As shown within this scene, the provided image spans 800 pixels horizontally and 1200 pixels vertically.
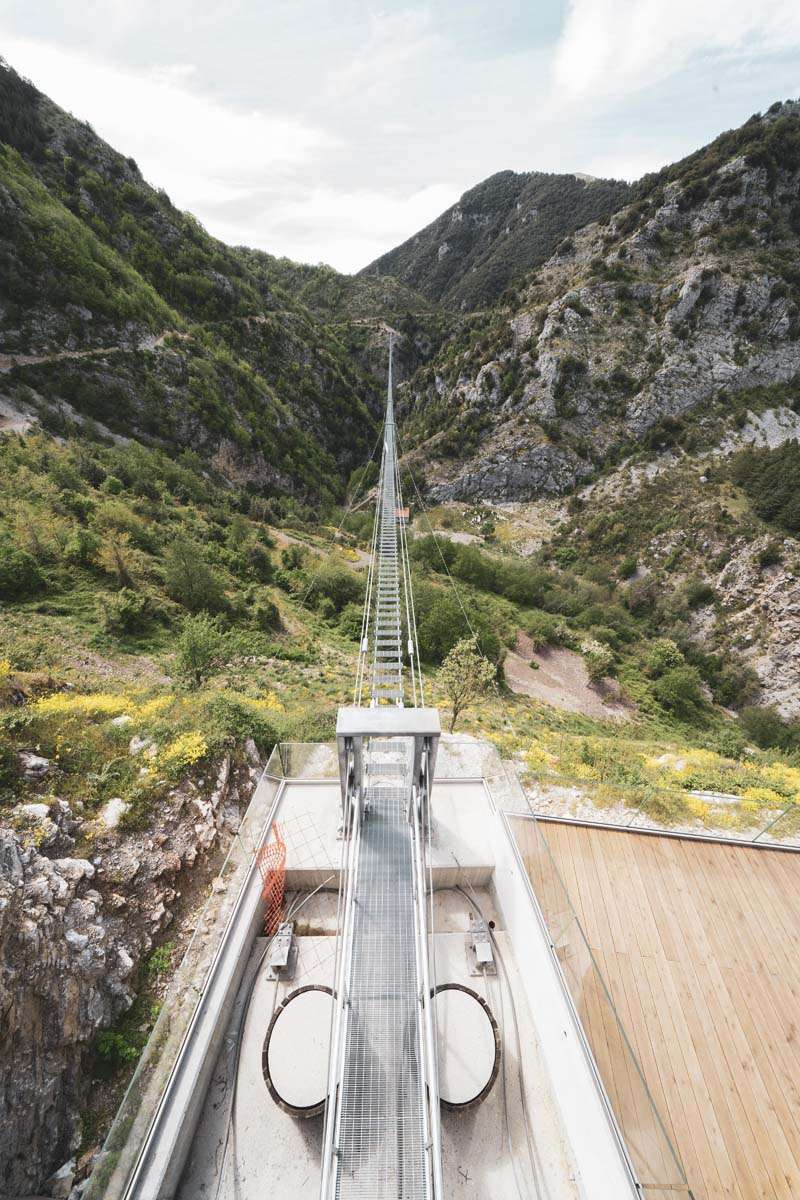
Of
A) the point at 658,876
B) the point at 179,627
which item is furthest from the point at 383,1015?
the point at 179,627

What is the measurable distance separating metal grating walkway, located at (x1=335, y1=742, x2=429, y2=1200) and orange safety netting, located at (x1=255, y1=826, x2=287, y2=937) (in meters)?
1.77

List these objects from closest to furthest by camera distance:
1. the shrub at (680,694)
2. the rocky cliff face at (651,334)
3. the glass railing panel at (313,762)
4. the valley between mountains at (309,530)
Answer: the valley between mountains at (309,530)
the glass railing panel at (313,762)
the shrub at (680,694)
the rocky cliff face at (651,334)

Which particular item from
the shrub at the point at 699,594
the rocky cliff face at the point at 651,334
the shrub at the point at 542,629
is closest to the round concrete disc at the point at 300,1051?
the shrub at the point at 542,629

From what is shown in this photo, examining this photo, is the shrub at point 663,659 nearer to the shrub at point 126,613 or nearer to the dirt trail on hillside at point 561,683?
the dirt trail on hillside at point 561,683

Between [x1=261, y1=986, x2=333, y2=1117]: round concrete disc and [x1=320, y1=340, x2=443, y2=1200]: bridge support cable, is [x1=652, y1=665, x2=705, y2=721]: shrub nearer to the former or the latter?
[x1=320, y1=340, x2=443, y2=1200]: bridge support cable

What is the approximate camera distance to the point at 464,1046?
6.39 m

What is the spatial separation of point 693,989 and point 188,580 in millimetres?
23849

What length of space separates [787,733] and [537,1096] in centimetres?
2959

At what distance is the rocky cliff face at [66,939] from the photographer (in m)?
5.18

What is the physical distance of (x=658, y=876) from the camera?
765cm

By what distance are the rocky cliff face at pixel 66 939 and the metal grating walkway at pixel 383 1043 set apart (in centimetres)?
336

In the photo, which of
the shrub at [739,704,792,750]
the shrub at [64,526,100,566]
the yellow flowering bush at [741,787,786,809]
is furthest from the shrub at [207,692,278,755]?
the shrub at [739,704,792,750]

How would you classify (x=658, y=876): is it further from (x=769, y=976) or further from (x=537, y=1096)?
(x=537, y=1096)

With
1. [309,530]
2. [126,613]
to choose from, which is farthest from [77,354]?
[126,613]
